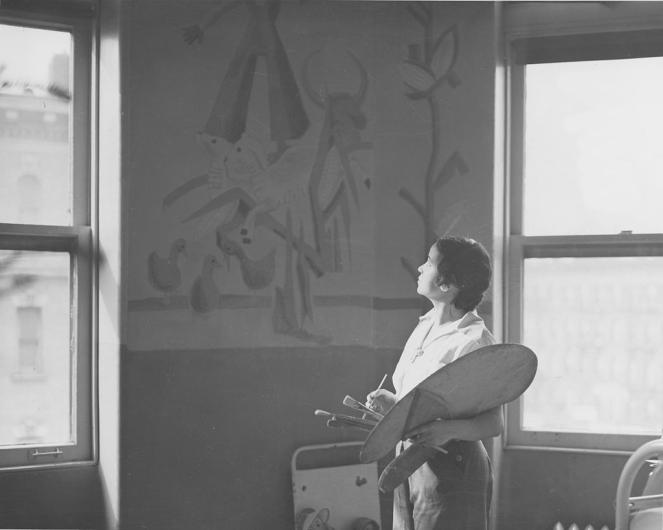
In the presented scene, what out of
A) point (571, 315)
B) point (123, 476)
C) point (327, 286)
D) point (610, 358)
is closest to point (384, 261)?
point (327, 286)

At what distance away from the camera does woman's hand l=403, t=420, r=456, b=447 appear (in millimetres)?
1980

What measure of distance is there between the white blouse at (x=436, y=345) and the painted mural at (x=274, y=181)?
2.08ft

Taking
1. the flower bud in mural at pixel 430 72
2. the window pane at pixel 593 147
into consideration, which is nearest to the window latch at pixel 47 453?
the flower bud in mural at pixel 430 72

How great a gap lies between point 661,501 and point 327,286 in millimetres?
1284

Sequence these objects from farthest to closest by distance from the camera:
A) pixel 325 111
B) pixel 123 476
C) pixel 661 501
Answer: pixel 325 111
pixel 123 476
pixel 661 501

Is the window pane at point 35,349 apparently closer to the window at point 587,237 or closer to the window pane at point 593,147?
the window at point 587,237

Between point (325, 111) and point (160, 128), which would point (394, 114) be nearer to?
point (325, 111)

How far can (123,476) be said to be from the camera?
2727 millimetres

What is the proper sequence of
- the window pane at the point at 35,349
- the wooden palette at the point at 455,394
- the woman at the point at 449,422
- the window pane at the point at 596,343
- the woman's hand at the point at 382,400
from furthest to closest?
the window pane at the point at 596,343
the window pane at the point at 35,349
the woman's hand at the point at 382,400
the woman at the point at 449,422
the wooden palette at the point at 455,394

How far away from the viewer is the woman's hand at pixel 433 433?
1.98m

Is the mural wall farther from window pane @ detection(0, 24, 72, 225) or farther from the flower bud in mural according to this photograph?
window pane @ detection(0, 24, 72, 225)

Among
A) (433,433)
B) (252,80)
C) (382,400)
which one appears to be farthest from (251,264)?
(433,433)

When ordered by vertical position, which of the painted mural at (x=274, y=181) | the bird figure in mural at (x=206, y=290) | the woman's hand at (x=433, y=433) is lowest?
the woman's hand at (x=433, y=433)

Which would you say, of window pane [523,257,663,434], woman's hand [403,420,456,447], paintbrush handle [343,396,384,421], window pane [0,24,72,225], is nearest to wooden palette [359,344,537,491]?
woman's hand [403,420,456,447]
